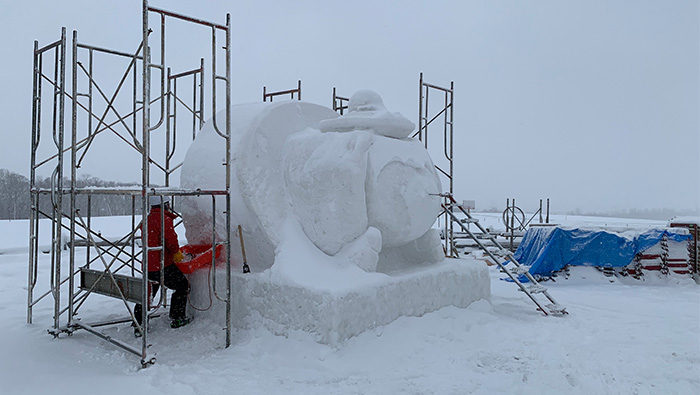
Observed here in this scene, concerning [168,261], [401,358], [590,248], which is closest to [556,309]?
[401,358]

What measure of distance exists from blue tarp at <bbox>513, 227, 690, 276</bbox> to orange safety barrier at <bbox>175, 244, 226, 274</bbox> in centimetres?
637

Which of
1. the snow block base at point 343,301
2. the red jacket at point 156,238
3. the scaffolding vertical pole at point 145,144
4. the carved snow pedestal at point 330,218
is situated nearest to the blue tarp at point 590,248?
the carved snow pedestal at point 330,218

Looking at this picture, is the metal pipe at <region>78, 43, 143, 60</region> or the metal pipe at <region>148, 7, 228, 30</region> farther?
the metal pipe at <region>78, 43, 143, 60</region>

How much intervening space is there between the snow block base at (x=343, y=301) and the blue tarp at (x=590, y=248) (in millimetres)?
4271

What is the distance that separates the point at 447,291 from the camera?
21.7 feet

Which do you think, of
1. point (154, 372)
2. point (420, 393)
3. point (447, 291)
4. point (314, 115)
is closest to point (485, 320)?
point (447, 291)

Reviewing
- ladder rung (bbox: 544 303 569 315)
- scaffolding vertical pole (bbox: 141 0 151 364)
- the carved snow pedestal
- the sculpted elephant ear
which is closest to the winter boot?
the carved snow pedestal

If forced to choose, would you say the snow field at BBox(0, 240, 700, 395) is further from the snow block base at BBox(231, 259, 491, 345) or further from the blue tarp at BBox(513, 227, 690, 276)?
the blue tarp at BBox(513, 227, 690, 276)

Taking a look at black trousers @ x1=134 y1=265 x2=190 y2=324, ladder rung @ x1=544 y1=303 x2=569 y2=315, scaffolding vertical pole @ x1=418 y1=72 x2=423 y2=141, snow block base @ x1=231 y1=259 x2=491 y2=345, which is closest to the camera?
snow block base @ x1=231 y1=259 x2=491 y2=345

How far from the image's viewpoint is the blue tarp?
10203 mm

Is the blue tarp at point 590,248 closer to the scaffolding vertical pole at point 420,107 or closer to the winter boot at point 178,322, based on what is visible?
the scaffolding vertical pole at point 420,107

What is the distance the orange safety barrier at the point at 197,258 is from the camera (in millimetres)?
6359

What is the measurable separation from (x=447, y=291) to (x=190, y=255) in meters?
3.33

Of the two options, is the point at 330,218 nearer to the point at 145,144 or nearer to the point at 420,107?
the point at 145,144
